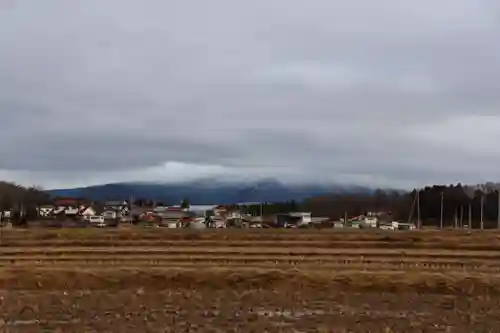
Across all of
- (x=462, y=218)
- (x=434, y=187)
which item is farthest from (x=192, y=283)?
(x=434, y=187)

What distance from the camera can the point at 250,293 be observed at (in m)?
16.0

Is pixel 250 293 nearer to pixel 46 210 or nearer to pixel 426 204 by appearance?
pixel 426 204

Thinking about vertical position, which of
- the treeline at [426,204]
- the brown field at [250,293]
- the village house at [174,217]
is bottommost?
the brown field at [250,293]

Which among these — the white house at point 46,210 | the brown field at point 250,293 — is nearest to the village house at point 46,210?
the white house at point 46,210

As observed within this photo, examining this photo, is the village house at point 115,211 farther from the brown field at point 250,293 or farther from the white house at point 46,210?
the brown field at point 250,293

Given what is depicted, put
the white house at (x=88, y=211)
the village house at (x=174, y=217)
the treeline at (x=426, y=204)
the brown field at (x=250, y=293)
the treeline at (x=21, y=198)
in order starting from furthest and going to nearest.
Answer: the white house at (x=88, y=211), the treeline at (x=21, y=198), the treeline at (x=426, y=204), the village house at (x=174, y=217), the brown field at (x=250, y=293)

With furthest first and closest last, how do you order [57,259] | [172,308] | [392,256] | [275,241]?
1. [275,241]
2. [392,256]
3. [57,259]
4. [172,308]

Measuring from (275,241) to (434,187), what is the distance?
2278 inches

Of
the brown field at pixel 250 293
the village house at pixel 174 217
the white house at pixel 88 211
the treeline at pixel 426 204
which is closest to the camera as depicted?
the brown field at pixel 250 293

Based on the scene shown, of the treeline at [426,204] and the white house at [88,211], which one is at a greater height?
the treeline at [426,204]

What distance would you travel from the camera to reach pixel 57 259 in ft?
87.3

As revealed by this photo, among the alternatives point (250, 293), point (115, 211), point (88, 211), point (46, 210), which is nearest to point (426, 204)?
point (115, 211)

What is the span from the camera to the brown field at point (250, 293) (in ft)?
37.0

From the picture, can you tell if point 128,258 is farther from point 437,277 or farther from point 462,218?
point 462,218
